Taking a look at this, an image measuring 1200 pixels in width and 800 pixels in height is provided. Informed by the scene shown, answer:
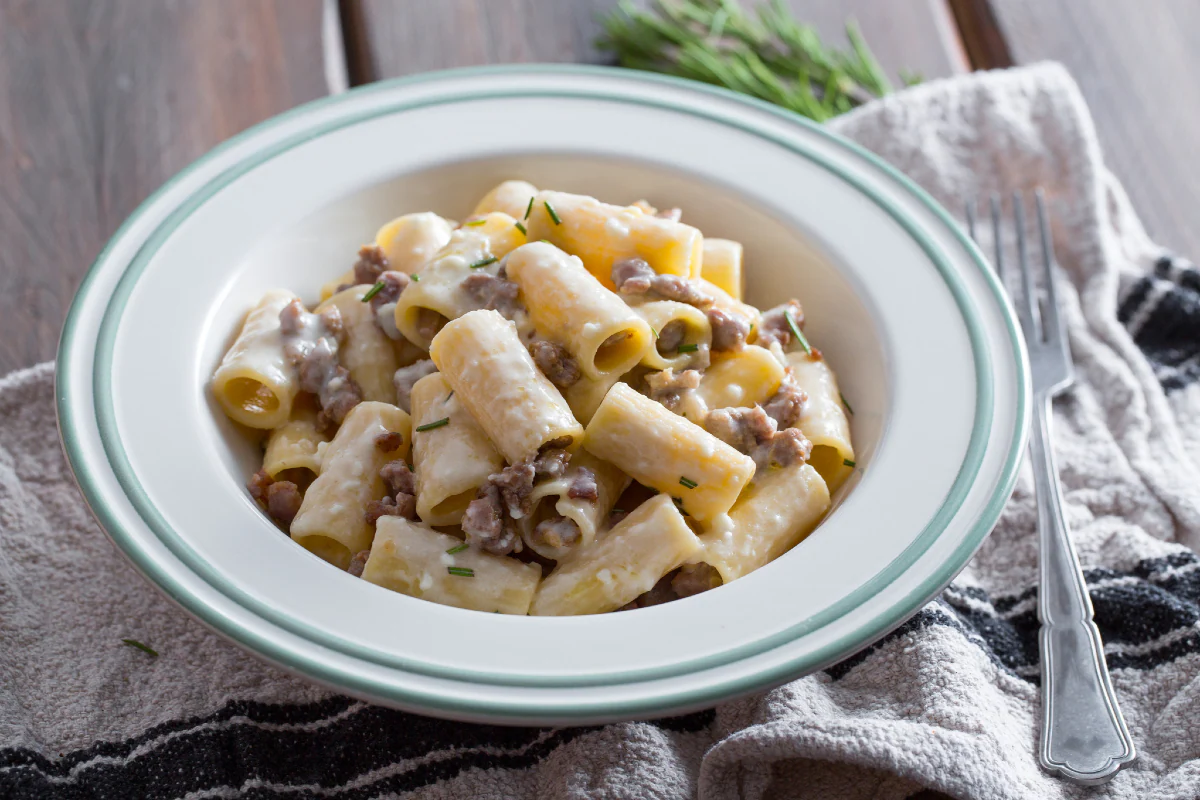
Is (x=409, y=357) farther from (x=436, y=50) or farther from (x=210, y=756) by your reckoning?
(x=436, y=50)

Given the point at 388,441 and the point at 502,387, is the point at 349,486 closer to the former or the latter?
the point at 388,441

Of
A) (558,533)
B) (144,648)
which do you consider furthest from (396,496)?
(144,648)

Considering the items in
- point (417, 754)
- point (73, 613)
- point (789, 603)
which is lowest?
point (73, 613)

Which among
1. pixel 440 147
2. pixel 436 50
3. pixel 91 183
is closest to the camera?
pixel 440 147

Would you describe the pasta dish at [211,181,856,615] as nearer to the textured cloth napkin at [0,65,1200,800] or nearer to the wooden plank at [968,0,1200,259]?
the textured cloth napkin at [0,65,1200,800]

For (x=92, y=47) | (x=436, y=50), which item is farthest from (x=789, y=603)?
(x=92, y=47)

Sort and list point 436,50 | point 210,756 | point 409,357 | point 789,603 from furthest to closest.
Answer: point 436,50 → point 409,357 → point 210,756 → point 789,603

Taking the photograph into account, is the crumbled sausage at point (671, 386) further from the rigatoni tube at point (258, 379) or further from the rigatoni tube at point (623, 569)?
the rigatoni tube at point (258, 379)
